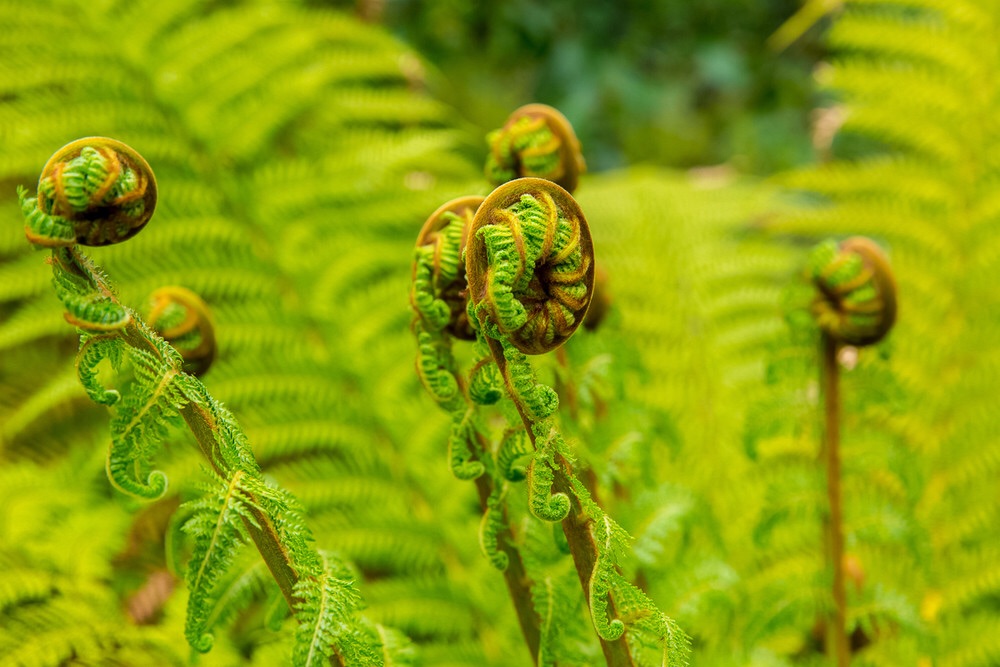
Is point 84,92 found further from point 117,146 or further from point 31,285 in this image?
point 117,146

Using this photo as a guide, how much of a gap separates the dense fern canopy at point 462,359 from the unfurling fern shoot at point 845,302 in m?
0.03

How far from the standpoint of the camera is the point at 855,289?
807 millimetres

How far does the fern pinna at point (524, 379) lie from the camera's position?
0.47m

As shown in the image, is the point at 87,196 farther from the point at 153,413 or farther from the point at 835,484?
the point at 835,484

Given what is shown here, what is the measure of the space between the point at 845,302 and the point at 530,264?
0.46 metres

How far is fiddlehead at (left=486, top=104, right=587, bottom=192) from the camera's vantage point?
72cm

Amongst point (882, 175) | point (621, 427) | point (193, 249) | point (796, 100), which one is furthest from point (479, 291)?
point (796, 100)

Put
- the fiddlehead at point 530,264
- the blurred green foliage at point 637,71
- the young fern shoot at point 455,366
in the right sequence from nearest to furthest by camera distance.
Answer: the fiddlehead at point 530,264
the young fern shoot at point 455,366
the blurred green foliage at point 637,71

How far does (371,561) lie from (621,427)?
430 millimetres

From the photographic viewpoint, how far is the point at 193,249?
4.48 ft

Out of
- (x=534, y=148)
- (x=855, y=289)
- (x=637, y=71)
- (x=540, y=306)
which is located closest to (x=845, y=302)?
(x=855, y=289)

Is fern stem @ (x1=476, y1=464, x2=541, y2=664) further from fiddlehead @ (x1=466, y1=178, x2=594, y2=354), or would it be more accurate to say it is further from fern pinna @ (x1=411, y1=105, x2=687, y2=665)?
fiddlehead @ (x1=466, y1=178, x2=594, y2=354)

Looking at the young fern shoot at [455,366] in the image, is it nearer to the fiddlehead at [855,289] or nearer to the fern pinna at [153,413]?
the fern pinna at [153,413]

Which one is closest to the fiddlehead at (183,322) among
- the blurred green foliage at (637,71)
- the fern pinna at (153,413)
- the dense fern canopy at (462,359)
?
the fern pinna at (153,413)
